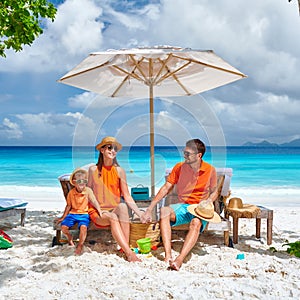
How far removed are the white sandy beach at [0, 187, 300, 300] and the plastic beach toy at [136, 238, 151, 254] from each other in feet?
0.33

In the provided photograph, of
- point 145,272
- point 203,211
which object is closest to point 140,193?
point 203,211

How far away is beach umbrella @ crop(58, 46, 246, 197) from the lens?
185 inches

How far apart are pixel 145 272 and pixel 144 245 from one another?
0.67 metres

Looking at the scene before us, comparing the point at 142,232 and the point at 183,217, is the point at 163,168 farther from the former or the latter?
the point at 183,217

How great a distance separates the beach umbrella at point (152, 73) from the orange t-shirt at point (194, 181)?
949 millimetres

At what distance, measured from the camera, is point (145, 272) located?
3.66 m

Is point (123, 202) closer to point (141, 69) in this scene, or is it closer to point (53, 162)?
point (141, 69)

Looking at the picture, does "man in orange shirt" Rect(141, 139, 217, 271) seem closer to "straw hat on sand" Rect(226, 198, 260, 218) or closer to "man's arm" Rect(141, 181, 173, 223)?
"man's arm" Rect(141, 181, 173, 223)

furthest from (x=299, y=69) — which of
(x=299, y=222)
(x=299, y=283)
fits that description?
(x=299, y=283)

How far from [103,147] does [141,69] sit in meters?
1.58

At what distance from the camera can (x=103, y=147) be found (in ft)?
14.9

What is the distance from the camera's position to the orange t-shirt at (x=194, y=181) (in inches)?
177

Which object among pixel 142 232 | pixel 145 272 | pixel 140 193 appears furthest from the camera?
pixel 140 193

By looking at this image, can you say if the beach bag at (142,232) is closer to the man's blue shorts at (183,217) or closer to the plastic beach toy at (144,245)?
the plastic beach toy at (144,245)
